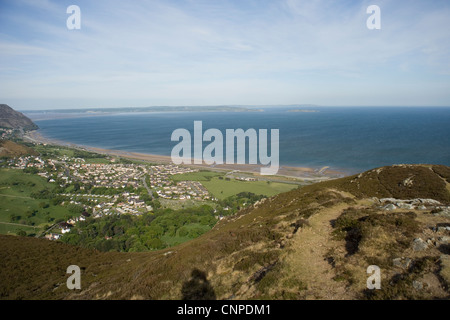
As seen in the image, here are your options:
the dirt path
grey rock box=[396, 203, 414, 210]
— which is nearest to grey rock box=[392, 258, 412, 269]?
the dirt path

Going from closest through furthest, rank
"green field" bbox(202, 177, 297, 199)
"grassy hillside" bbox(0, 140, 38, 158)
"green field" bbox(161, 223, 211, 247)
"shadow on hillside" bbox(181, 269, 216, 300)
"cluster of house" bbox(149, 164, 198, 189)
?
"shadow on hillside" bbox(181, 269, 216, 300) < "green field" bbox(161, 223, 211, 247) < "green field" bbox(202, 177, 297, 199) < "cluster of house" bbox(149, 164, 198, 189) < "grassy hillside" bbox(0, 140, 38, 158)

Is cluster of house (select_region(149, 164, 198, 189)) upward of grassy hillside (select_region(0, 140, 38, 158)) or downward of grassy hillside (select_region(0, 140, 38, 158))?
downward

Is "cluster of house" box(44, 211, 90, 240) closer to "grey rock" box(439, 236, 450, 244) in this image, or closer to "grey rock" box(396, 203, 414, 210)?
"grey rock" box(396, 203, 414, 210)

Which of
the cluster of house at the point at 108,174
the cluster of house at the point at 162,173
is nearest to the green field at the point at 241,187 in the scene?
the cluster of house at the point at 162,173

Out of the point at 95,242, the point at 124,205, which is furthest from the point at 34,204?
the point at 95,242

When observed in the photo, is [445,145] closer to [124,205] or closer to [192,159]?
[192,159]

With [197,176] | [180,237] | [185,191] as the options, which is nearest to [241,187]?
[185,191]

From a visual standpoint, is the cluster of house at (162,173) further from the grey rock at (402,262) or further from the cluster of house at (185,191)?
the grey rock at (402,262)
